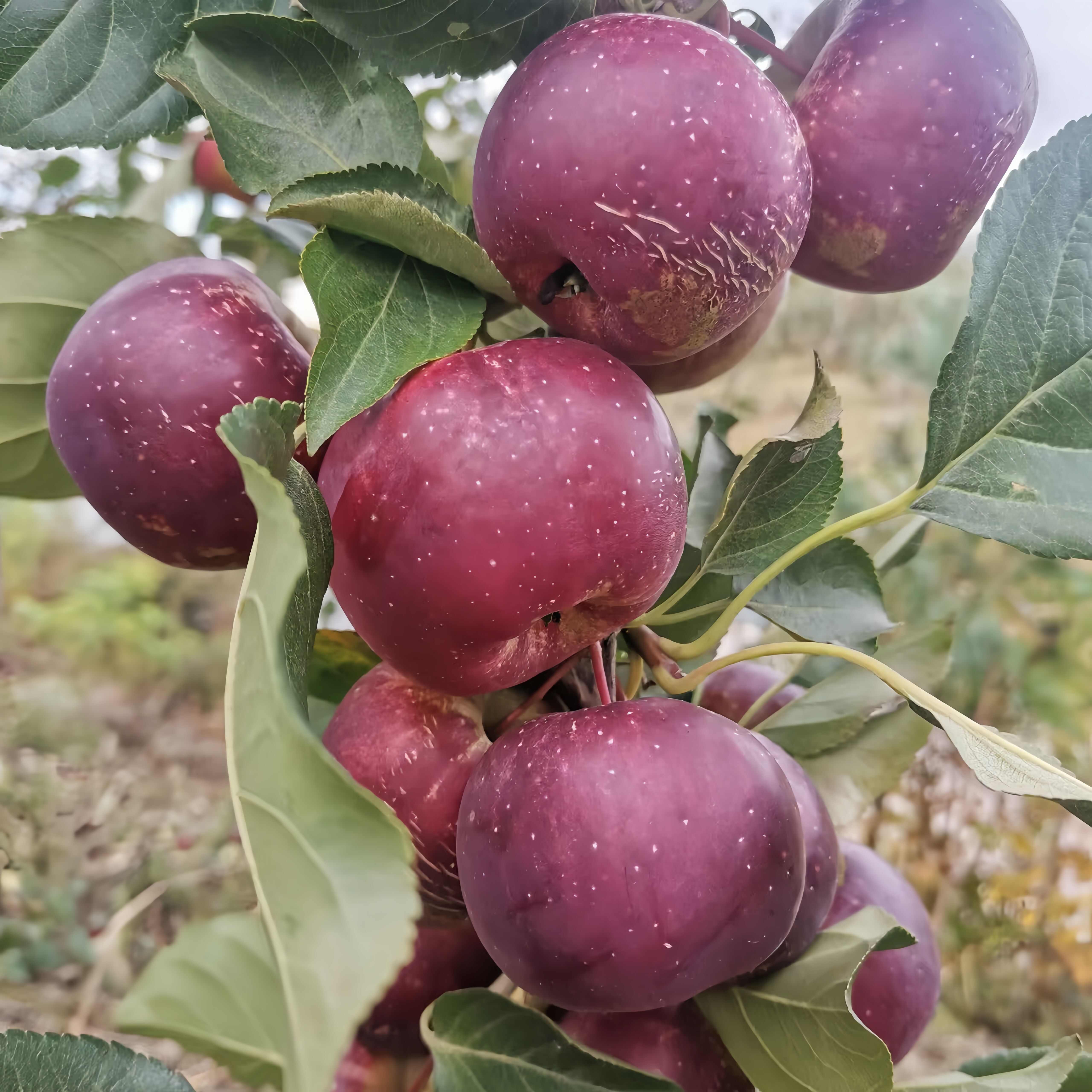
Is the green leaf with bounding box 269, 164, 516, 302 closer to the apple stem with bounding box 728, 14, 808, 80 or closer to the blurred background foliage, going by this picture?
the apple stem with bounding box 728, 14, 808, 80

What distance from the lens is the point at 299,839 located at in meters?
0.18

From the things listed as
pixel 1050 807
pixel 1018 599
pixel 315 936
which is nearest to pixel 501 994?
pixel 315 936

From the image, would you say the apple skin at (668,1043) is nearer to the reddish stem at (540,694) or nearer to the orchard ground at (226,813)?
the reddish stem at (540,694)

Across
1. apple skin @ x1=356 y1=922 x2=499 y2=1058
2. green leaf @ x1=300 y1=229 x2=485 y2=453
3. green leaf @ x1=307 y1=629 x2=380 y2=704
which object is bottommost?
apple skin @ x1=356 y1=922 x2=499 y2=1058

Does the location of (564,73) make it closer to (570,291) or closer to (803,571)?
(570,291)

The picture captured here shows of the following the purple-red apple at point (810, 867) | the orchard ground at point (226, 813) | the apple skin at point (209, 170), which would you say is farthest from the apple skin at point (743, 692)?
the orchard ground at point (226, 813)

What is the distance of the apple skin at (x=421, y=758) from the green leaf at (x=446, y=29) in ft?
0.75

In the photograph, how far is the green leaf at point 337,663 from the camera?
0.45m

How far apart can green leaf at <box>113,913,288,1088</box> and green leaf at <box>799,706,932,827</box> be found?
1.21ft

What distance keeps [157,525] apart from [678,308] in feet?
0.65

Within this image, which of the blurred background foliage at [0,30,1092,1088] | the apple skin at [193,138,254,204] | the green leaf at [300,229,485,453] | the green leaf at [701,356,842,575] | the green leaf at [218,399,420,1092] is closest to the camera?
the green leaf at [218,399,420,1092]

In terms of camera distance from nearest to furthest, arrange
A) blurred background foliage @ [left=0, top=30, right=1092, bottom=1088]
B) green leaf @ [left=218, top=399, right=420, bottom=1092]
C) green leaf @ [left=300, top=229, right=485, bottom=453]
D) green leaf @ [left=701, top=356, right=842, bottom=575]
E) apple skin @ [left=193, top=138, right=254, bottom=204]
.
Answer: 1. green leaf @ [left=218, top=399, right=420, bottom=1092]
2. green leaf @ [left=300, top=229, right=485, bottom=453]
3. green leaf @ [left=701, top=356, right=842, bottom=575]
4. apple skin @ [left=193, top=138, right=254, bottom=204]
5. blurred background foliage @ [left=0, top=30, right=1092, bottom=1088]

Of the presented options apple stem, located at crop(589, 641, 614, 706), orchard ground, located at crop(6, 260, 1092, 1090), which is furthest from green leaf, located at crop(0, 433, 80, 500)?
orchard ground, located at crop(6, 260, 1092, 1090)

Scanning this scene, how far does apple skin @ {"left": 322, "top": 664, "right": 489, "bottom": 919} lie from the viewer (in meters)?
0.35
